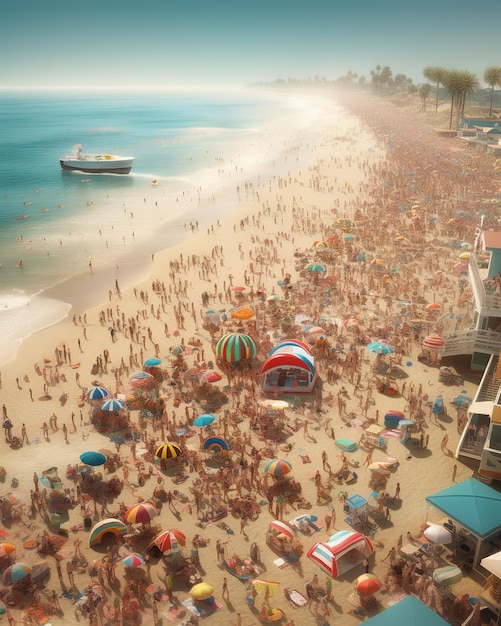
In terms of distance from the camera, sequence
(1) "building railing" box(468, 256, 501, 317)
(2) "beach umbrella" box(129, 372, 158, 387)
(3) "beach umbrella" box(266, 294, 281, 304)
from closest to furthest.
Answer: (1) "building railing" box(468, 256, 501, 317) → (2) "beach umbrella" box(129, 372, 158, 387) → (3) "beach umbrella" box(266, 294, 281, 304)

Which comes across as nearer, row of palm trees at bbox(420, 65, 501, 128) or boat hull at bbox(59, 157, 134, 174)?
boat hull at bbox(59, 157, 134, 174)

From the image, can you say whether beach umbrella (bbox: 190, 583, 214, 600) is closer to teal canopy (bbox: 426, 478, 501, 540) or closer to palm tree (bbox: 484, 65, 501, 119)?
teal canopy (bbox: 426, 478, 501, 540)

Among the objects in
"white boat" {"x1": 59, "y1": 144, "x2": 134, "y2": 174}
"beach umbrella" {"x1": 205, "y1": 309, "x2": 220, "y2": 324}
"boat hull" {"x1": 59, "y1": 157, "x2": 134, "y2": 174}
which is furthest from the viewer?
"white boat" {"x1": 59, "y1": 144, "x2": 134, "y2": 174}

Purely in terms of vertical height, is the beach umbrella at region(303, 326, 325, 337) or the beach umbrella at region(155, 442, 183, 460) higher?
the beach umbrella at region(303, 326, 325, 337)

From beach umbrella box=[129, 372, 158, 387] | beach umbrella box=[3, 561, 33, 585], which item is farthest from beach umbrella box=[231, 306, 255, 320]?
beach umbrella box=[3, 561, 33, 585]

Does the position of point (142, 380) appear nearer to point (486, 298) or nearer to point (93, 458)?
point (93, 458)

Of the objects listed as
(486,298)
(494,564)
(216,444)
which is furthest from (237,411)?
(486,298)

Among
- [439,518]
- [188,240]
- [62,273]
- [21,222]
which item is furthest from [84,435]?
[21,222]

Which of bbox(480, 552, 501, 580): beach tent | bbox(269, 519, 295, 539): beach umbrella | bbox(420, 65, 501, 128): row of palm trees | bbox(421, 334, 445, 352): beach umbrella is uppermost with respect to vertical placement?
bbox(420, 65, 501, 128): row of palm trees
